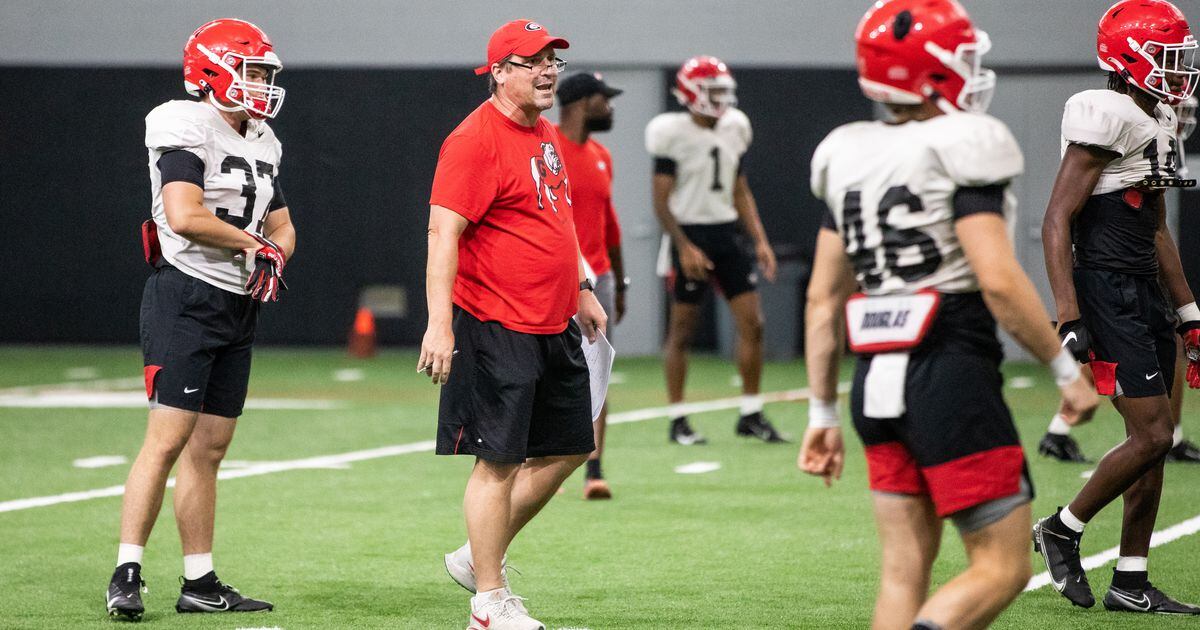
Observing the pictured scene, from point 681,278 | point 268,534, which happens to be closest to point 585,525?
point 268,534

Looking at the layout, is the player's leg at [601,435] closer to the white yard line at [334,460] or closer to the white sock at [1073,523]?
the white yard line at [334,460]

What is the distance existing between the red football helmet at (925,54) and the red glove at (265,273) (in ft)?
7.80

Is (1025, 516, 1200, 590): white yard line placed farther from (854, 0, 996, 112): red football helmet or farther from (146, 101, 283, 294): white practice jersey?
(146, 101, 283, 294): white practice jersey

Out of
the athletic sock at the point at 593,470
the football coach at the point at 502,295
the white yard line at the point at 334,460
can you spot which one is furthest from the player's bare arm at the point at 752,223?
the football coach at the point at 502,295

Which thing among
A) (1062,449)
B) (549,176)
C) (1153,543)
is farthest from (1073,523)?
(1062,449)

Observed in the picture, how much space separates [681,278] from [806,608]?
477cm

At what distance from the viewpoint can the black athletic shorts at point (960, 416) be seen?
355 cm

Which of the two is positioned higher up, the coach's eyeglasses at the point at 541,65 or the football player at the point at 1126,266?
the coach's eyeglasses at the point at 541,65

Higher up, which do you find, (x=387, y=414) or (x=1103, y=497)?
(x=1103, y=497)

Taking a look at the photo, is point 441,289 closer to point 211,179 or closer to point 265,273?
point 265,273

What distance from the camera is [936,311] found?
3.59 m

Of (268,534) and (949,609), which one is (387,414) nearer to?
(268,534)

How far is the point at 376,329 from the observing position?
17719 millimetres

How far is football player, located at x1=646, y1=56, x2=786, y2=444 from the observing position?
32.6ft
